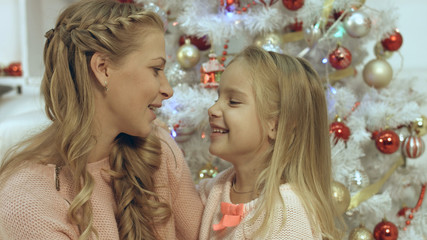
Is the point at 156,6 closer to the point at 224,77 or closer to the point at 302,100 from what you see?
the point at 224,77

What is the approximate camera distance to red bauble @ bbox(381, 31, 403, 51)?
5.71ft

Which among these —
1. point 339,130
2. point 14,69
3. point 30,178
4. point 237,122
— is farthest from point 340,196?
point 14,69

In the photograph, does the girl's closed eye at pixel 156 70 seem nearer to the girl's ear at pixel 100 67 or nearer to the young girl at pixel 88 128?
the young girl at pixel 88 128

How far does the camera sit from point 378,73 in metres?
1.72

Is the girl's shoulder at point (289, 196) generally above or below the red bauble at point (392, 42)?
below

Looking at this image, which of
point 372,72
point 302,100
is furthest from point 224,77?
point 372,72

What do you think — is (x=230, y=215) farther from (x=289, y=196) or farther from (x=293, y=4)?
(x=293, y=4)

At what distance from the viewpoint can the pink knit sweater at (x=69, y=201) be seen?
39.6 inches

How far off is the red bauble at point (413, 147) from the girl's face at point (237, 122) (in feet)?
2.54

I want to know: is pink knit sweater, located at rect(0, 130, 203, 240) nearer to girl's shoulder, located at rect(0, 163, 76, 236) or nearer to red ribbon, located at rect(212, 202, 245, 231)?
girl's shoulder, located at rect(0, 163, 76, 236)

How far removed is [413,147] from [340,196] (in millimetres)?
419

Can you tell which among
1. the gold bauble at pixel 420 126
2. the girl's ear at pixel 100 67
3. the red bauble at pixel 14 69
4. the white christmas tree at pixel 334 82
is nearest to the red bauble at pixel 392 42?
the white christmas tree at pixel 334 82

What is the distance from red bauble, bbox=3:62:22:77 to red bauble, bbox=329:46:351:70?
6.01 ft

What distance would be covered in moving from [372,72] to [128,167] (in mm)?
962
